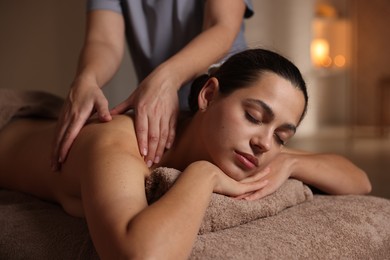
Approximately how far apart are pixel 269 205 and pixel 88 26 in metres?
0.93

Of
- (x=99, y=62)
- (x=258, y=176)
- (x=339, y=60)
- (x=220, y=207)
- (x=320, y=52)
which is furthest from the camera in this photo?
(x=339, y=60)

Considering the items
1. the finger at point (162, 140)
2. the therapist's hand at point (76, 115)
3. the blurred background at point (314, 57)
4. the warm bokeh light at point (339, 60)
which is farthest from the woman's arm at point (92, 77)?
the warm bokeh light at point (339, 60)

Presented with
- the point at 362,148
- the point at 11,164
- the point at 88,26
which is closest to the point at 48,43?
the point at 88,26

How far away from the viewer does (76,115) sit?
126 cm

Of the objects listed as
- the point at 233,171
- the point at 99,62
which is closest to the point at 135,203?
the point at 233,171

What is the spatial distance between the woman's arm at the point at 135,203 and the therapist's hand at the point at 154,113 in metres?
0.09

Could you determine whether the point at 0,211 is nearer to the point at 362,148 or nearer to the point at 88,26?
the point at 88,26

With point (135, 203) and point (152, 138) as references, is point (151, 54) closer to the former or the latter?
point (152, 138)

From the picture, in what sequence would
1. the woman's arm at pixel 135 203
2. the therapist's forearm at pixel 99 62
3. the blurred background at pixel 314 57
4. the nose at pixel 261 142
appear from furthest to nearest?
the blurred background at pixel 314 57, the therapist's forearm at pixel 99 62, the nose at pixel 261 142, the woman's arm at pixel 135 203

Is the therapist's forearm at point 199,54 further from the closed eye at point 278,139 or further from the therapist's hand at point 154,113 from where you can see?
the closed eye at point 278,139

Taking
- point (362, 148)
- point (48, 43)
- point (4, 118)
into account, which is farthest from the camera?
point (362, 148)

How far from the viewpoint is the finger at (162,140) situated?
121 centimetres

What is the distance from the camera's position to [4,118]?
1652mm

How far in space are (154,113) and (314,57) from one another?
7.32m
